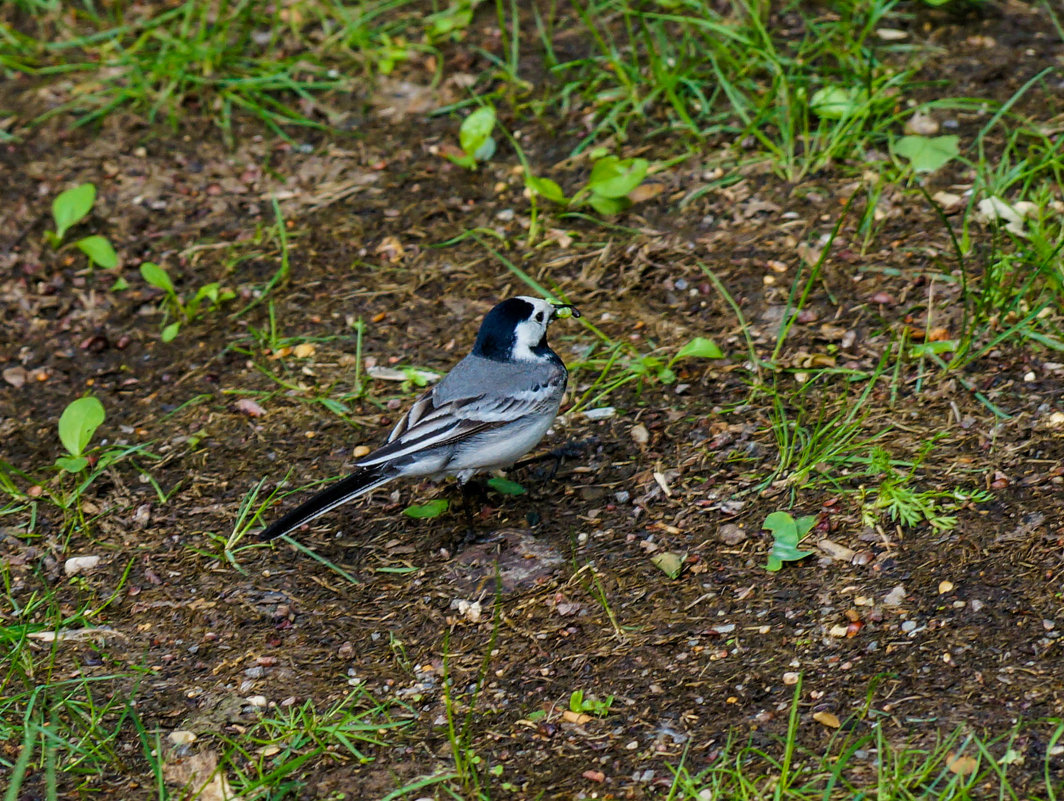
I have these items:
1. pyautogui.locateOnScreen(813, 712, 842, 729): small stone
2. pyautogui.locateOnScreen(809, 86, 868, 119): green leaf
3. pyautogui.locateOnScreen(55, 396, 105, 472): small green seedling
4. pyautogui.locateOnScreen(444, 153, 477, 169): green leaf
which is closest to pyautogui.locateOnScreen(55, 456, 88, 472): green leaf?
pyautogui.locateOnScreen(55, 396, 105, 472): small green seedling

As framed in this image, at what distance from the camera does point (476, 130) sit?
5.80 meters

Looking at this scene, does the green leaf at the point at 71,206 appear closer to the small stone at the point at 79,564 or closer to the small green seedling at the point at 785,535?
the small stone at the point at 79,564

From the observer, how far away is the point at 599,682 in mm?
3518

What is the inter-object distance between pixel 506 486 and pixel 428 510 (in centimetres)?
33

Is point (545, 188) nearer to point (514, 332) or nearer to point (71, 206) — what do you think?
point (514, 332)

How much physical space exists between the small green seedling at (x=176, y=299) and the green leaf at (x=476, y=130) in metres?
1.41

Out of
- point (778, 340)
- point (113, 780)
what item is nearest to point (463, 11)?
point (778, 340)

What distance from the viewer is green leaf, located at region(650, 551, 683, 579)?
153 inches

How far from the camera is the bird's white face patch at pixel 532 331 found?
4.44 meters

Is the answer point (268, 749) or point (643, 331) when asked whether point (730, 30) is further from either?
point (268, 749)

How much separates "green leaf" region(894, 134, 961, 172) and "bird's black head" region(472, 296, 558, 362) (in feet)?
6.42

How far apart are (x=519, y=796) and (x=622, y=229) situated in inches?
117

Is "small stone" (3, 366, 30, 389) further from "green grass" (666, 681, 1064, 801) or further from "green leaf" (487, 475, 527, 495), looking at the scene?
"green grass" (666, 681, 1064, 801)

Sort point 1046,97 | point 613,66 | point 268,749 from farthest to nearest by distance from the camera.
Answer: point 613,66, point 1046,97, point 268,749
